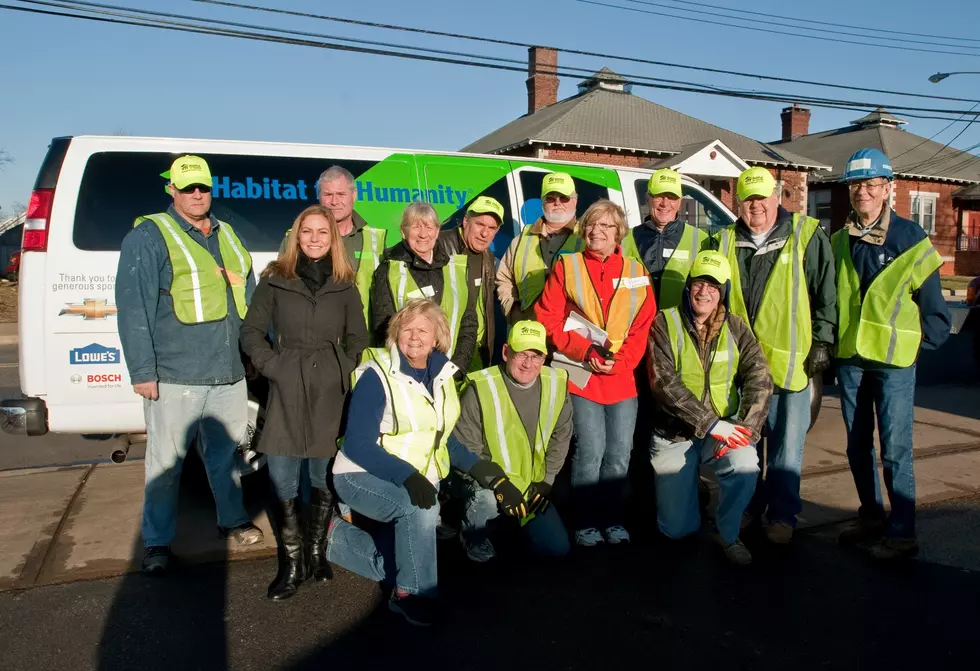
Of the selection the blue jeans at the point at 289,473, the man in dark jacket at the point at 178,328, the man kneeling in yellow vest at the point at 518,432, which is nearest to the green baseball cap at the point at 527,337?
the man kneeling in yellow vest at the point at 518,432

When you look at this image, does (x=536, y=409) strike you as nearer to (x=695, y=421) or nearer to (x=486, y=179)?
(x=695, y=421)

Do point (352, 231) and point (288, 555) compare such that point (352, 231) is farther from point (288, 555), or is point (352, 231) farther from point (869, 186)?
point (869, 186)

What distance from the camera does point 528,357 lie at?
423cm

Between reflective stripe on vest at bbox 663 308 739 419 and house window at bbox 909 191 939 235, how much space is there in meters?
37.6

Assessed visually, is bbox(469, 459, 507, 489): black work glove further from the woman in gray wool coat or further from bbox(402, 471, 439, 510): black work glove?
the woman in gray wool coat

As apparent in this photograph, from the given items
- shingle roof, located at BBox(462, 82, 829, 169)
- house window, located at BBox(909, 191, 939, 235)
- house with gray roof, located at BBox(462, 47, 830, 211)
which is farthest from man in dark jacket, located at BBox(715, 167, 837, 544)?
house window, located at BBox(909, 191, 939, 235)

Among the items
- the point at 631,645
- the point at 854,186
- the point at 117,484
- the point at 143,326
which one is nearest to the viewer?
the point at 631,645

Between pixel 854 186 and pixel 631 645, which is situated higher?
pixel 854 186

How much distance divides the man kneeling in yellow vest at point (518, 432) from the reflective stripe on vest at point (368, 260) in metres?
0.85

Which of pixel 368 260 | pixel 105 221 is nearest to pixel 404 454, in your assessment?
pixel 368 260

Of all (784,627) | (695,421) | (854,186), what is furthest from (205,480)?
(854,186)

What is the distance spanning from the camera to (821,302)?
4.49m

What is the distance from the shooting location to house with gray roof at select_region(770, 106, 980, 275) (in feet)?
120

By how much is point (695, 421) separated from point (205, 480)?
3.50 m
